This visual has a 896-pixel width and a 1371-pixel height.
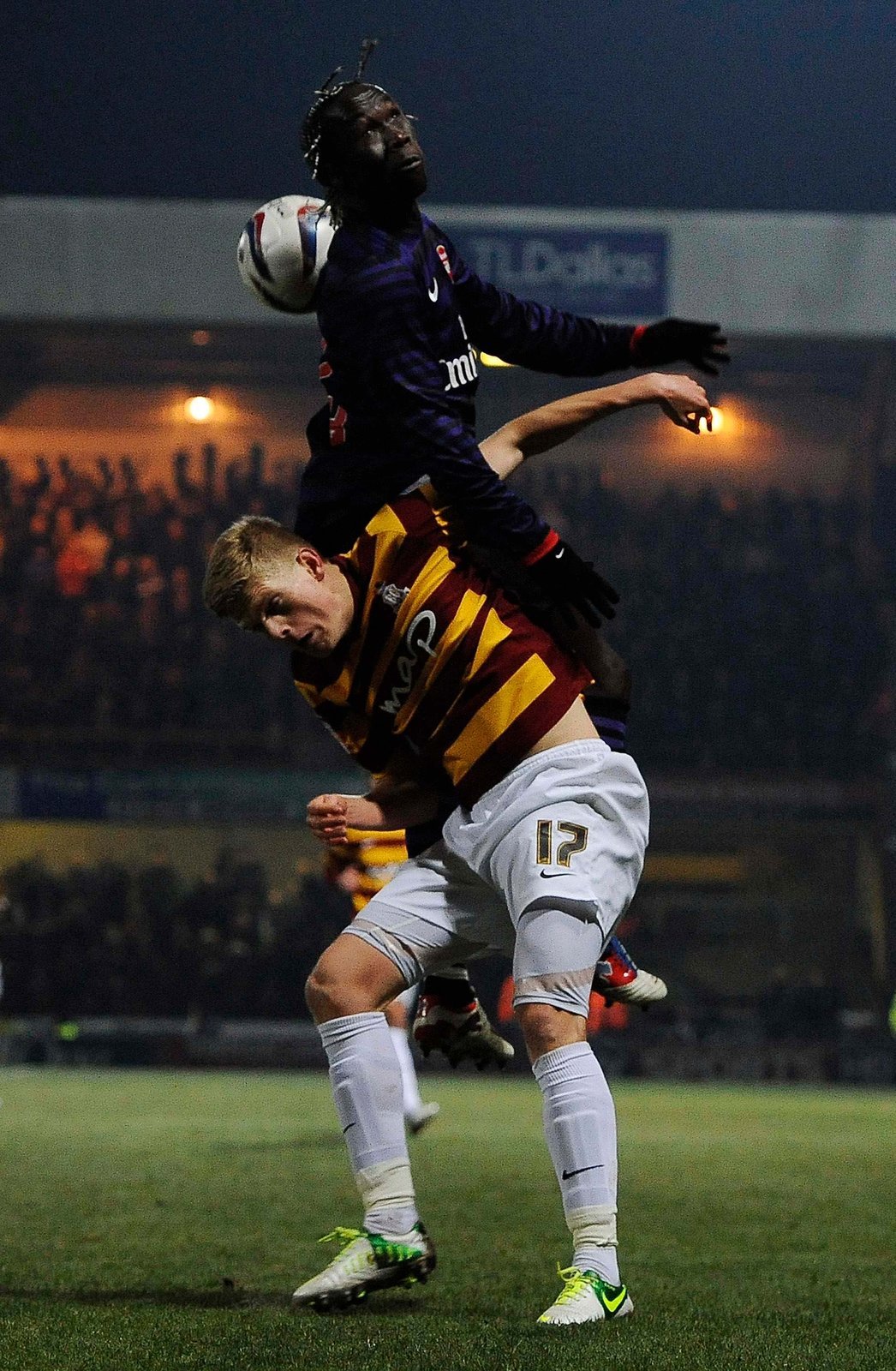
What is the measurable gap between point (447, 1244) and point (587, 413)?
1.94m

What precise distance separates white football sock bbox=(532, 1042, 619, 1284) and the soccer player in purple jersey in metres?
0.50

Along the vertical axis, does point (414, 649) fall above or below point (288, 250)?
below

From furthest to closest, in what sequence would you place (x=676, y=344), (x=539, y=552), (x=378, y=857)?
1. (x=378, y=857)
2. (x=676, y=344)
3. (x=539, y=552)

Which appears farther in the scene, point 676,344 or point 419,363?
point 676,344

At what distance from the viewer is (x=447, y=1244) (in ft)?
13.0

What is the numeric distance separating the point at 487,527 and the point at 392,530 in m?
0.17

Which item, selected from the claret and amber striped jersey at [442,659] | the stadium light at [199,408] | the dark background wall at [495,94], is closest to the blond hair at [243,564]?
the claret and amber striped jersey at [442,659]

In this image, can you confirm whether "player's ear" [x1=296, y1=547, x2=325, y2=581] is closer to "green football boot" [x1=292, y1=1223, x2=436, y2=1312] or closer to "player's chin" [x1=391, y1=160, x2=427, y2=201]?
"player's chin" [x1=391, y1=160, x2=427, y2=201]

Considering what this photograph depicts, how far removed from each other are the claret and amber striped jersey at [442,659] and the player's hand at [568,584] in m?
0.07

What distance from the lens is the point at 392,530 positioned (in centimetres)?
304

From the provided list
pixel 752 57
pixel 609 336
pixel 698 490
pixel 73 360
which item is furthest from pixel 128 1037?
pixel 609 336

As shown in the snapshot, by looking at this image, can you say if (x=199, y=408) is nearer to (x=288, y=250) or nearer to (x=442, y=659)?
(x=288, y=250)

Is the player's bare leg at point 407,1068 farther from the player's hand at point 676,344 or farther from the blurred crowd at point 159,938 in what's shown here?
the blurred crowd at point 159,938

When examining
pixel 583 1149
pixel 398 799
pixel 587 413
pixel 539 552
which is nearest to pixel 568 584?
pixel 539 552
